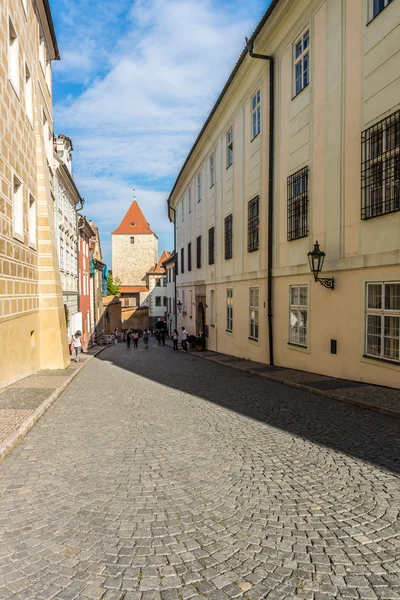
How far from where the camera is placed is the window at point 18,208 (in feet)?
39.0

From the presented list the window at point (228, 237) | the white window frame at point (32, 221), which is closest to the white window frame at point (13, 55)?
the white window frame at point (32, 221)

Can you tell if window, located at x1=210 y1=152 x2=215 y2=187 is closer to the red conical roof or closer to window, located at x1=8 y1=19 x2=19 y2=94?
window, located at x1=8 y1=19 x2=19 y2=94

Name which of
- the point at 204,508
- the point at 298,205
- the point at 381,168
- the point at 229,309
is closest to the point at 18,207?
the point at 298,205

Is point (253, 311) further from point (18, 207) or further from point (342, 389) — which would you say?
point (18, 207)

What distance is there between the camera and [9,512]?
4180 millimetres

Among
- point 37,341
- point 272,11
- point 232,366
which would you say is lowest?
point 232,366

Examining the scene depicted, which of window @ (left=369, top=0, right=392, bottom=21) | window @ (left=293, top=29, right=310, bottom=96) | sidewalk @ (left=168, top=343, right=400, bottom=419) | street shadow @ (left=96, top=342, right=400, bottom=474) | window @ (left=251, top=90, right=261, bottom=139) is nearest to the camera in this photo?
street shadow @ (left=96, top=342, right=400, bottom=474)

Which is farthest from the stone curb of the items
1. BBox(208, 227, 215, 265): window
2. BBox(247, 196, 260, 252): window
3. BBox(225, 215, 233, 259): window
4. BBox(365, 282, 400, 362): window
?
BBox(208, 227, 215, 265): window

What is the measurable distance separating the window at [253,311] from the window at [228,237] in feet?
11.2

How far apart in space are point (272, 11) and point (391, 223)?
904 cm

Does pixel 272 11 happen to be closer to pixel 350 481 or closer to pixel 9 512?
pixel 350 481

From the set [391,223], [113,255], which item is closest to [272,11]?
[391,223]

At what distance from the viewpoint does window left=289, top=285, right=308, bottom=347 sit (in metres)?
13.2

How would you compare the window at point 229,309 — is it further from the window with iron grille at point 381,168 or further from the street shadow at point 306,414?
the window with iron grille at point 381,168
